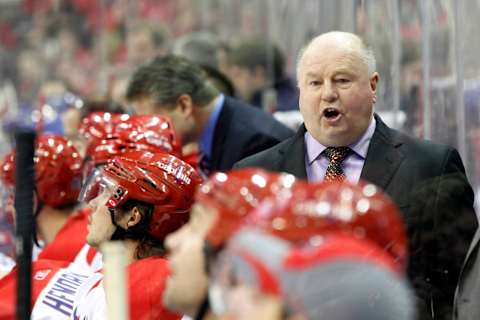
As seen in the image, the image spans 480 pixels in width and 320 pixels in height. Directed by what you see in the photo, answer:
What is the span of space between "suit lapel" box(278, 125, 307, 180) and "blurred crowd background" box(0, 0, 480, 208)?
2.56 feet

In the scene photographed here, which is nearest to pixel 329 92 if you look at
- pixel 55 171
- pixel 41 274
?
pixel 41 274

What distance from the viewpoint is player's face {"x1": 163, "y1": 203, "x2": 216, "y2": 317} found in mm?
2490

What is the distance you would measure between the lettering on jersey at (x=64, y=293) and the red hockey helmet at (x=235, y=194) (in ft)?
4.54

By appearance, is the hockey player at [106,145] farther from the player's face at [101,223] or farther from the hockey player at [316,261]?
the hockey player at [316,261]

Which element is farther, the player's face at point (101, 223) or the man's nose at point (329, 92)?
the man's nose at point (329, 92)

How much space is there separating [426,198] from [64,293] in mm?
1106

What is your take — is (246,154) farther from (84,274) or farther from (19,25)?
(19,25)

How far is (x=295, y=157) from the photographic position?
403 cm

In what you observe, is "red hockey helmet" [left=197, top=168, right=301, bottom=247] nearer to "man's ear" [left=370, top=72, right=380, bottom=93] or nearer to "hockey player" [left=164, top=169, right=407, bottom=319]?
"hockey player" [left=164, top=169, right=407, bottom=319]

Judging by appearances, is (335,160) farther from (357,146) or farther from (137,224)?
(137,224)

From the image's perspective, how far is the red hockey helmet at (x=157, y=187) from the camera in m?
3.63

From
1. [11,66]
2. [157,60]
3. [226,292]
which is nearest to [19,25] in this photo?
[11,66]

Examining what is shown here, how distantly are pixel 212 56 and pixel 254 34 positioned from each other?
2.30ft

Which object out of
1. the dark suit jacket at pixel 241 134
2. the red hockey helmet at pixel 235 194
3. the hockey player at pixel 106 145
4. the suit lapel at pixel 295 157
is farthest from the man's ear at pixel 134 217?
the dark suit jacket at pixel 241 134
